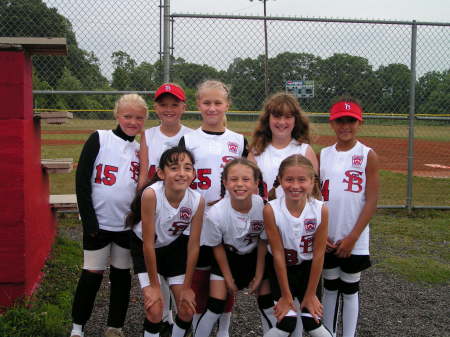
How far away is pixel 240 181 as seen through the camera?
104 inches

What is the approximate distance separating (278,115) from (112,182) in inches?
46.1

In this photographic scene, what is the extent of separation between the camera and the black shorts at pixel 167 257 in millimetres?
2900

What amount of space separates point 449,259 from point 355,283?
268cm

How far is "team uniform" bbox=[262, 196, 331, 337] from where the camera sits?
8.61 ft

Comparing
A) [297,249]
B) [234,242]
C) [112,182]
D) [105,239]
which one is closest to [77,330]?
[105,239]

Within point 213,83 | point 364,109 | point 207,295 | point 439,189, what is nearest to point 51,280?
point 207,295

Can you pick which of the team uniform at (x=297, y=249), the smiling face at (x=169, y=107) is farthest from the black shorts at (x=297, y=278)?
the smiling face at (x=169, y=107)

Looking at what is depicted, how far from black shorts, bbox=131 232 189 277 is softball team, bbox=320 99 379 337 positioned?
36.4 inches

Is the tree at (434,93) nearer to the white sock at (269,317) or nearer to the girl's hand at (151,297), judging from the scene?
the white sock at (269,317)

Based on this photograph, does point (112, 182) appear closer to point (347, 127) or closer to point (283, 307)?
point (283, 307)

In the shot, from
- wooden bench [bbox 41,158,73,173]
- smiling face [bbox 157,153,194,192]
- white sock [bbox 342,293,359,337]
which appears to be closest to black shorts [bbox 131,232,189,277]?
smiling face [bbox 157,153,194,192]

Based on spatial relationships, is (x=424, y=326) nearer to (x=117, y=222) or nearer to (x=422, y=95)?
(x=117, y=222)

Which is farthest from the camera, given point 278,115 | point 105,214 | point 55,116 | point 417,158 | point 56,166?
point 417,158

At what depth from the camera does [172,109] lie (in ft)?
10.7
